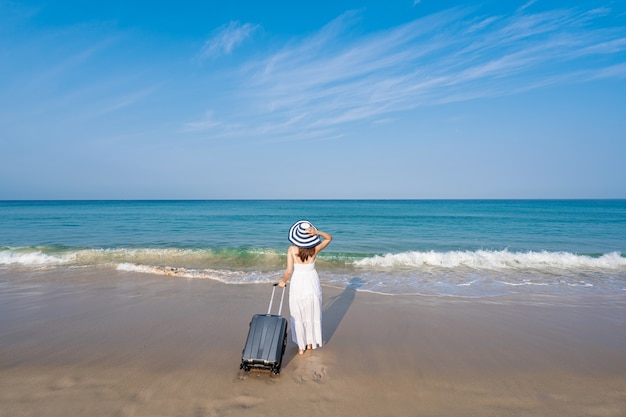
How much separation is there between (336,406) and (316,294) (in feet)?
4.96

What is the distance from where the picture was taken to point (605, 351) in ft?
17.2

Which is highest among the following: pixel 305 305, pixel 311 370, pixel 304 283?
pixel 304 283

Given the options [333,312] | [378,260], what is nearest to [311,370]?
[333,312]

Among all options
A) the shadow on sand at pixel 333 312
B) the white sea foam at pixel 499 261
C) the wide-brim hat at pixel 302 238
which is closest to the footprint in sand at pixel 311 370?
the shadow on sand at pixel 333 312

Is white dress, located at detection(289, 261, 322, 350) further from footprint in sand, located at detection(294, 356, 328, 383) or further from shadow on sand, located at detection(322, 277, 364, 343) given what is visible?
shadow on sand, located at detection(322, 277, 364, 343)

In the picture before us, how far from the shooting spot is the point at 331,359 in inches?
195

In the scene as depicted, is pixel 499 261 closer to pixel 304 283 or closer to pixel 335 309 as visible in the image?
pixel 335 309

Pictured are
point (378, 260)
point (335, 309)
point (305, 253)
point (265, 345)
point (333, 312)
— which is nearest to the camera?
point (265, 345)

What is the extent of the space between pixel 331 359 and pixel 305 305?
0.83 metres

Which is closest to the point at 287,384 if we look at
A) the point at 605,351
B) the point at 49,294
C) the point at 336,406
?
the point at 336,406

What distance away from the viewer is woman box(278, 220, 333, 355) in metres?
4.68

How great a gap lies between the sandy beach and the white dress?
0.24 meters

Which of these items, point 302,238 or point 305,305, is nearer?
point 302,238

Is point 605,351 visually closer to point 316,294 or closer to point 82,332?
point 316,294
